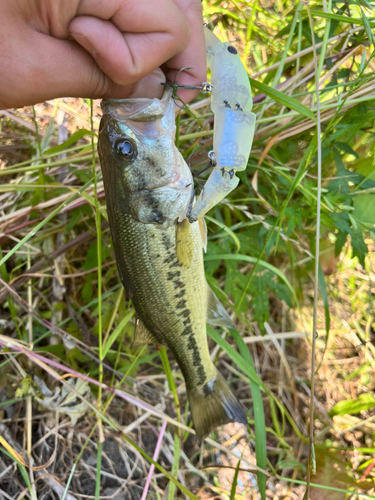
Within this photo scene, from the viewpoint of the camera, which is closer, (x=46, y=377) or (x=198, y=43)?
(x=198, y=43)

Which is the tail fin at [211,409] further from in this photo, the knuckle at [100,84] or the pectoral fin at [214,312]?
the knuckle at [100,84]

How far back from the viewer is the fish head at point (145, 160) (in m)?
1.30

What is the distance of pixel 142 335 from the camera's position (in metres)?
1.71

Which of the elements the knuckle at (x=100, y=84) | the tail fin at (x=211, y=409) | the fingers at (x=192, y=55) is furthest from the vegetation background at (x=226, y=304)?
the knuckle at (x=100, y=84)

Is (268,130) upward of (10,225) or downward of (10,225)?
upward

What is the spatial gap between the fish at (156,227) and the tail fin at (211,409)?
24 cm

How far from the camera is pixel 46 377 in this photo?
7.78 ft

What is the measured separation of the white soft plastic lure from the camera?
1.27 metres

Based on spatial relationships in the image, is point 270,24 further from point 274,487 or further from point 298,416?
point 274,487

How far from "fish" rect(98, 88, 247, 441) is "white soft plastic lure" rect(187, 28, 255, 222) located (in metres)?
0.16

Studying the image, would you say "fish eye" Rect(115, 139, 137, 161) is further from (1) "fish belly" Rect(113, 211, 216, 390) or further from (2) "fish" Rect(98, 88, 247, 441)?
(1) "fish belly" Rect(113, 211, 216, 390)

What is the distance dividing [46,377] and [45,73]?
7.01 feet

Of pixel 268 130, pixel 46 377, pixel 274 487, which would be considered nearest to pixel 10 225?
pixel 46 377

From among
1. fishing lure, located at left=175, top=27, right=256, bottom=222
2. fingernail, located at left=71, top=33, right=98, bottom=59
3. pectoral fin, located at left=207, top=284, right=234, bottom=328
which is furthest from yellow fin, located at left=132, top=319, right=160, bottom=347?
fingernail, located at left=71, top=33, right=98, bottom=59
